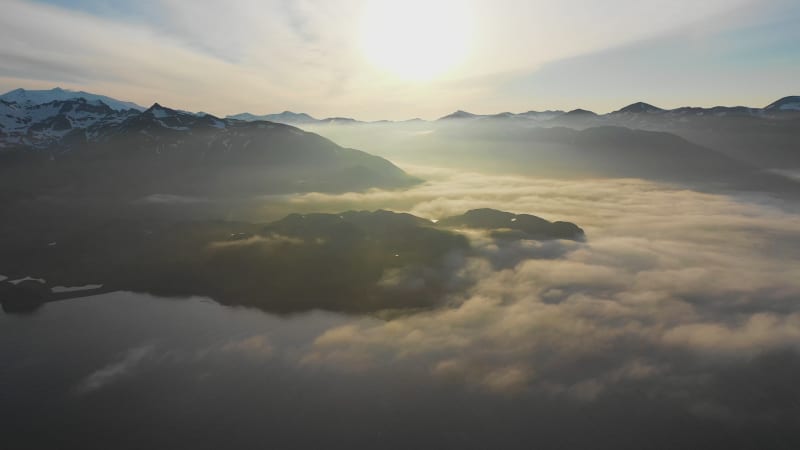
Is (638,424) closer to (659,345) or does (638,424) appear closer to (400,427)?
(659,345)

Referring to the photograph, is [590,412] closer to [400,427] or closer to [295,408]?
[400,427]

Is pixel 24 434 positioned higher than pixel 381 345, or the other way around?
pixel 381 345

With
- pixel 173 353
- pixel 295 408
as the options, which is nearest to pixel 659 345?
pixel 295 408

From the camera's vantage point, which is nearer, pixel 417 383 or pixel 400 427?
pixel 400 427

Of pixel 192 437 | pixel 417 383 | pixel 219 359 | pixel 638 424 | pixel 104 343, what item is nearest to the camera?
pixel 192 437

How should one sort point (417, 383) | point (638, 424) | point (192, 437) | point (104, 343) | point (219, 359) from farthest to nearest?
1. point (104, 343)
2. point (219, 359)
3. point (417, 383)
4. point (638, 424)
5. point (192, 437)

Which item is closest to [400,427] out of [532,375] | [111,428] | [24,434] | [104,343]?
[532,375]
